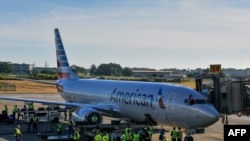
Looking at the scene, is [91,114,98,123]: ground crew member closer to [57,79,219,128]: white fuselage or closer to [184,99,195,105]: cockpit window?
[57,79,219,128]: white fuselage

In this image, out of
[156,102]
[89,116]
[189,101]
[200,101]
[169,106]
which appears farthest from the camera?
[89,116]

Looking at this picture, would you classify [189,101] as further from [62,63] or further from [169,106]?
[62,63]

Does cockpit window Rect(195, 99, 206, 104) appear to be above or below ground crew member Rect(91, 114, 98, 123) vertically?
above

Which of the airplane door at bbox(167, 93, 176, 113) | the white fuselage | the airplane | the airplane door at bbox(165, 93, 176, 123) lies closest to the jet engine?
the airplane

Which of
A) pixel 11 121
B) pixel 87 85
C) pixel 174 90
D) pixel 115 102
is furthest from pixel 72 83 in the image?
pixel 174 90

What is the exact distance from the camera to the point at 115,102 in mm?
33000

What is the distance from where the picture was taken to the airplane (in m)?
24.1

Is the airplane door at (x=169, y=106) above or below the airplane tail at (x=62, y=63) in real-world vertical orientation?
below

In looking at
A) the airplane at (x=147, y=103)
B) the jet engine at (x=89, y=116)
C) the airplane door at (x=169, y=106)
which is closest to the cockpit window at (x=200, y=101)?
the airplane at (x=147, y=103)

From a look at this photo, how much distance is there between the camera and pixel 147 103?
27797 millimetres

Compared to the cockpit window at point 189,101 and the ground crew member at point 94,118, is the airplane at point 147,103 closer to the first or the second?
the cockpit window at point 189,101

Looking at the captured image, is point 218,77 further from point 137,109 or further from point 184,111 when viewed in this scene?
point 137,109

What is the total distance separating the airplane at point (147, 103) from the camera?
24.1m

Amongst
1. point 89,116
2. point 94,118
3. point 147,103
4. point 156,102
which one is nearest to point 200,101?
point 156,102
